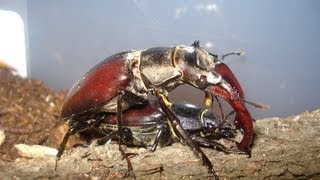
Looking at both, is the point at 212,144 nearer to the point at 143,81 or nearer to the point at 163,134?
the point at 163,134

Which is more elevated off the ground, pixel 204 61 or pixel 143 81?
pixel 204 61

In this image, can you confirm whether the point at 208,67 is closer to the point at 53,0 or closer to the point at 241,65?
the point at 241,65

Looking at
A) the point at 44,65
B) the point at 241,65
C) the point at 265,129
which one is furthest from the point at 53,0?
the point at 265,129

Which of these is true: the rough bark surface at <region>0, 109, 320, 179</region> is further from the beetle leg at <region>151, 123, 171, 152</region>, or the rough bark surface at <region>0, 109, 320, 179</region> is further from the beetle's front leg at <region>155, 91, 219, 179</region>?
the beetle leg at <region>151, 123, 171, 152</region>

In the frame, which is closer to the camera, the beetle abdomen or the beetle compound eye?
the beetle compound eye

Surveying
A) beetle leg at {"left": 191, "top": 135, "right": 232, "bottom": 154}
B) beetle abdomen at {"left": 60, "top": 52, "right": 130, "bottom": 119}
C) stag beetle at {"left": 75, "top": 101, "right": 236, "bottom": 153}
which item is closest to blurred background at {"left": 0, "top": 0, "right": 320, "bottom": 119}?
stag beetle at {"left": 75, "top": 101, "right": 236, "bottom": 153}

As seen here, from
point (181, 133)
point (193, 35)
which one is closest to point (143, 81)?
point (181, 133)
